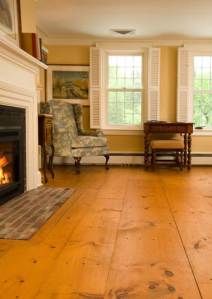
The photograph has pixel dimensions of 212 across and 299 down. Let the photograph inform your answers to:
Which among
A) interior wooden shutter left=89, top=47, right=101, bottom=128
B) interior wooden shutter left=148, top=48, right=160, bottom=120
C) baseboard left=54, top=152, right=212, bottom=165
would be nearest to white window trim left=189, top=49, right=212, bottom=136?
baseboard left=54, top=152, right=212, bottom=165

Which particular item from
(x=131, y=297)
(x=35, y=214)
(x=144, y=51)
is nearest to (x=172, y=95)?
(x=144, y=51)

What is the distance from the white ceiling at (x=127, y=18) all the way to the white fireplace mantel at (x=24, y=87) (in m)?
1.27

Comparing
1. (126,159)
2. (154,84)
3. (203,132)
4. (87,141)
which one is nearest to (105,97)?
(154,84)

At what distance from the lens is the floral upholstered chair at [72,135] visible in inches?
192

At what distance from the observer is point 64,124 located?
5082mm

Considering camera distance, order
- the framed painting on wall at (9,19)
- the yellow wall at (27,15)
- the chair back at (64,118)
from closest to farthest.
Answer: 1. the framed painting on wall at (9,19)
2. the yellow wall at (27,15)
3. the chair back at (64,118)

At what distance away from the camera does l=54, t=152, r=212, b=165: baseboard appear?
6082 mm

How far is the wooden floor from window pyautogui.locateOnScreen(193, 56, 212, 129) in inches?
119

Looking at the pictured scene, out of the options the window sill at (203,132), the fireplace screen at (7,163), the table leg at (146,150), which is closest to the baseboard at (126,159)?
the window sill at (203,132)

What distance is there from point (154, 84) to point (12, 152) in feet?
11.1

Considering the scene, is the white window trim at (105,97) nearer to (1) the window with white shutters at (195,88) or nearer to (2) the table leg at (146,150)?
(2) the table leg at (146,150)

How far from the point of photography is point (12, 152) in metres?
3.30

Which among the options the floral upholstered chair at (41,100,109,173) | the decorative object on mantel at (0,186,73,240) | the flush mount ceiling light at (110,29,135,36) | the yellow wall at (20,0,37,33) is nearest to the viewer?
the decorative object on mantel at (0,186,73,240)

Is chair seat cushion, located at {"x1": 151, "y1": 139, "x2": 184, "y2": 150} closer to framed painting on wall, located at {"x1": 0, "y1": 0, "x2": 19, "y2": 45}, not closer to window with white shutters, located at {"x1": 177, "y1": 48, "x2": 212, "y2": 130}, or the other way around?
window with white shutters, located at {"x1": 177, "y1": 48, "x2": 212, "y2": 130}
